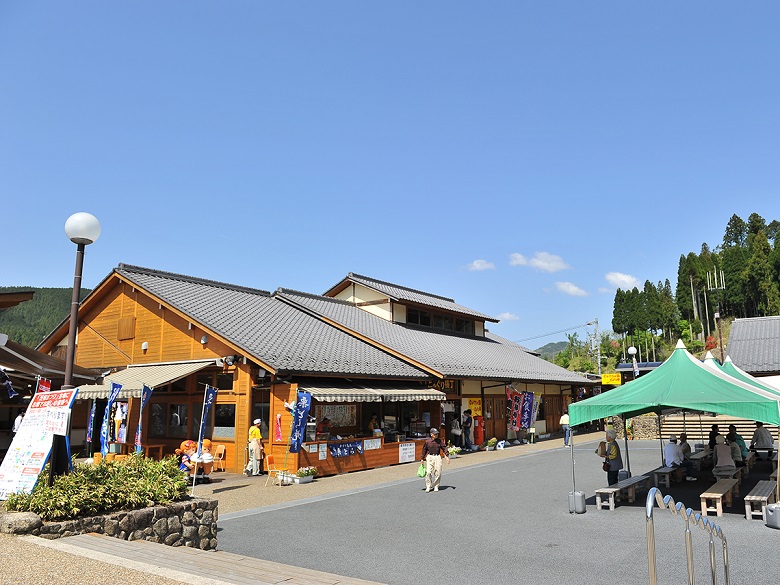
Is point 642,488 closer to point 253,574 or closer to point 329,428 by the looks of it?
point 329,428

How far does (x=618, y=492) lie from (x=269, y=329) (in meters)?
12.2

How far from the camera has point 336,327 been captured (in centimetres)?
2373

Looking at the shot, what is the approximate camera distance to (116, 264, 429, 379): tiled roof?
17.0 meters

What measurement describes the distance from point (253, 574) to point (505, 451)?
1840 cm

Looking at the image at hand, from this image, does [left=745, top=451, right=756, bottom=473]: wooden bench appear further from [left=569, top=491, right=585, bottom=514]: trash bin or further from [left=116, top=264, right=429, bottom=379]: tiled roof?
[left=116, top=264, right=429, bottom=379]: tiled roof

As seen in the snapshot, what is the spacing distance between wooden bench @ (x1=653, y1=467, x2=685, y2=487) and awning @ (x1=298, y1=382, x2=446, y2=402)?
7540mm

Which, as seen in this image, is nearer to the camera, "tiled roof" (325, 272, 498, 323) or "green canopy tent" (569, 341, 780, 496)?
"green canopy tent" (569, 341, 780, 496)

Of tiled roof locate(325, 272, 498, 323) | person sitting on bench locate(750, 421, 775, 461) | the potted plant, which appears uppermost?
tiled roof locate(325, 272, 498, 323)

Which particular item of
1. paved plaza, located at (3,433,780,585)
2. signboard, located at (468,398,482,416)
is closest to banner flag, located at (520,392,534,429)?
signboard, located at (468,398,482,416)

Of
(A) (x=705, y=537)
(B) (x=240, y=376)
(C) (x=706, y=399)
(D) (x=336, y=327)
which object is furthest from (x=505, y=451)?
(A) (x=705, y=537)

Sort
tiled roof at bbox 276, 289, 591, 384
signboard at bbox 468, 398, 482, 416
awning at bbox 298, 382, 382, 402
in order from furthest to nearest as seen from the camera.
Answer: signboard at bbox 468, 398, 482, 416
tiled roof at bbox 276, 289, 591, 384
awning at bbox 298, 382, 382, 402

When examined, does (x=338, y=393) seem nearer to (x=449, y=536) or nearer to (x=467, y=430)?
(x=449, y=536)

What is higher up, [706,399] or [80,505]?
[706,399]

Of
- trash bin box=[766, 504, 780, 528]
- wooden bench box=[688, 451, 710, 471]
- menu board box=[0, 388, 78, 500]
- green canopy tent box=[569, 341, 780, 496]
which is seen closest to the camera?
menu board box=[0, 388, 78, 500]
